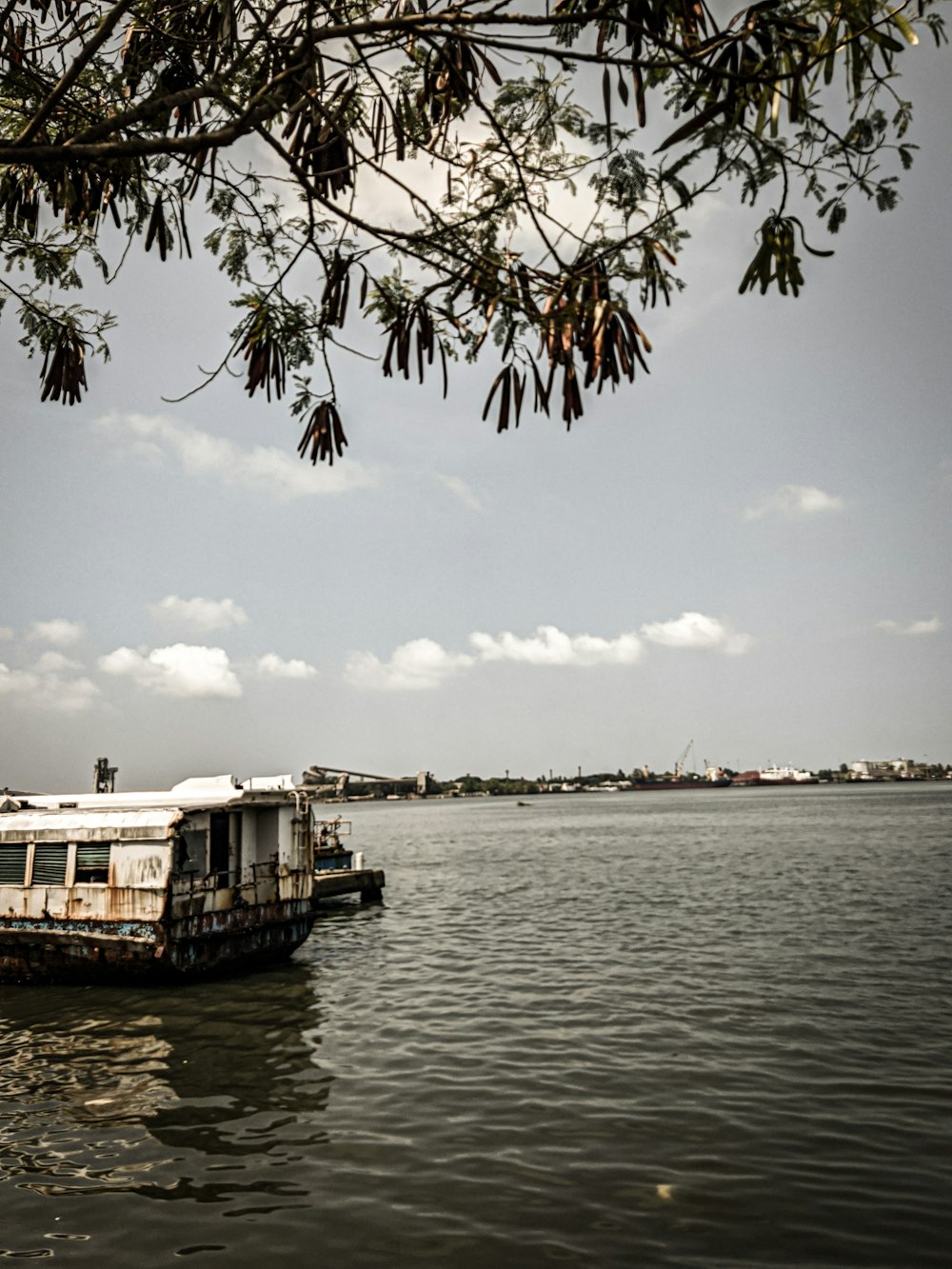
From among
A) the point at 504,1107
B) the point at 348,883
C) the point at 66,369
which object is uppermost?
the point at 66,369

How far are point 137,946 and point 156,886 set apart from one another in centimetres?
124

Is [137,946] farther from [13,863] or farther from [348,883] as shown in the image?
[348,883]

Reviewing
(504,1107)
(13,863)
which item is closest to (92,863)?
(13,863)

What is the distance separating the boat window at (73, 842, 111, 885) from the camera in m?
17.0

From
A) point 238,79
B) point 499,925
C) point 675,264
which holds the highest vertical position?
point 238,79

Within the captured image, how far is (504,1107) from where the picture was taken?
10.1 m

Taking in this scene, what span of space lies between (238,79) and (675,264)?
11.7 feet

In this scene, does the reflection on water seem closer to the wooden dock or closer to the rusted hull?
the rusted hull

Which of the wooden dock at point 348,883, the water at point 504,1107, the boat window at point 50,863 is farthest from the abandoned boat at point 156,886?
the wooden dock at point 348,883

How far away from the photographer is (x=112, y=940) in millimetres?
16594

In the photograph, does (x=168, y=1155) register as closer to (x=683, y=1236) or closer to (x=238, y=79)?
(x=683, y=1236)

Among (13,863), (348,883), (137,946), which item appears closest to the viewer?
(137,946)

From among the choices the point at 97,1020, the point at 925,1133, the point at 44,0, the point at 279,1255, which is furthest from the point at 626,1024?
the point at 44,0

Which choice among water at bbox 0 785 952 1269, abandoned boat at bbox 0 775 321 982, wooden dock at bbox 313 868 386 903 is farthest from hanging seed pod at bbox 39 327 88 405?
wooden dock at bbox 313 868 386 903
